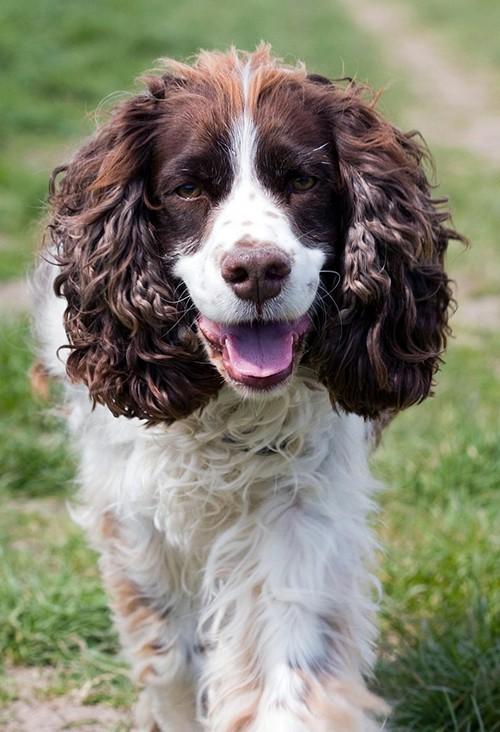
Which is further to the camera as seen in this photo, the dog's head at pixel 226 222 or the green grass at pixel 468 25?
the green grass at pixel 468 25

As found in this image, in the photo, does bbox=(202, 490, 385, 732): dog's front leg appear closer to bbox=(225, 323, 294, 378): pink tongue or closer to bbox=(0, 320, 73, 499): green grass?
bbox=(225, 323, 294, 378): pink tongue

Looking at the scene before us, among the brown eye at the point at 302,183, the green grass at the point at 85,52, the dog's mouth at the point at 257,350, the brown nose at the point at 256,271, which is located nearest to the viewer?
→ the brown nose at the point at 256,271

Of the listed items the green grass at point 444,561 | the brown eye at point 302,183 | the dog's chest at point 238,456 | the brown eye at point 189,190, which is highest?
the brown eye at point 302,183

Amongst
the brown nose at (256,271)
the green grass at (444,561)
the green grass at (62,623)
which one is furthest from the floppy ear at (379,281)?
the green grass at (62,623)

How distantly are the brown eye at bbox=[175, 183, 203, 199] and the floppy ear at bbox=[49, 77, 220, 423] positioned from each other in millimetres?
117

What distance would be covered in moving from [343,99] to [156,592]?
1.53 metres

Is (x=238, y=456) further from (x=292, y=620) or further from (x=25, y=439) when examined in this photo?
(x=25, y=439)

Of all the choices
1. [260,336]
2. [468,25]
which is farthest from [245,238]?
[468,25]

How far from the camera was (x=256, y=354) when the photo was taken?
3.23 metres

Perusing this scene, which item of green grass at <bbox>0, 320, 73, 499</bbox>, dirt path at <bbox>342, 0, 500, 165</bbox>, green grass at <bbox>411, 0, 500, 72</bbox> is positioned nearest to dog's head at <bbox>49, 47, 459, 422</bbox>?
green grass at <bbox>0, 320, 73, 499</bbox>

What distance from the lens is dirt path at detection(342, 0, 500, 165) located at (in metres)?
13.0

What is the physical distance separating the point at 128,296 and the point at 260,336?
39cm

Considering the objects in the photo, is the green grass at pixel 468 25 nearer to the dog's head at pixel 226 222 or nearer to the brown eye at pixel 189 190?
the dog's head at pixel 226 222

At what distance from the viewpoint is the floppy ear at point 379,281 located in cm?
338
